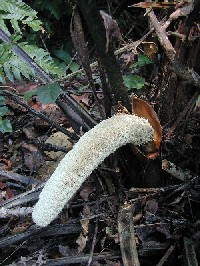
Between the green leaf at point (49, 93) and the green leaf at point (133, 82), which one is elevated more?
the green leaf at point (133, 82)

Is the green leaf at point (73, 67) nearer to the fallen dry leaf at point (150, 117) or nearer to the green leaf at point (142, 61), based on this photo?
the green leaf at point (142, 61)

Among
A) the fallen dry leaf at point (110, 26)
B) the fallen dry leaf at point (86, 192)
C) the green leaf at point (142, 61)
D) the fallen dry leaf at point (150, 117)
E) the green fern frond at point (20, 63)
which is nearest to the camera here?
the fallen dry leaf at point (110, 26)

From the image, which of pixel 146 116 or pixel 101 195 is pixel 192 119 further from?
pixel 101 195

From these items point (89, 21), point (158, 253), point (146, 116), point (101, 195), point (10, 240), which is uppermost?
point (89, 21)

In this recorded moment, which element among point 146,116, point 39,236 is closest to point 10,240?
point 39,236

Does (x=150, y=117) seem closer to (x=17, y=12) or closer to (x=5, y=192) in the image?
(x=5, y=192)

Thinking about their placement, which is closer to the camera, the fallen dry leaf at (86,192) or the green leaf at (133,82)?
the fallen dry leaf at (86,192)

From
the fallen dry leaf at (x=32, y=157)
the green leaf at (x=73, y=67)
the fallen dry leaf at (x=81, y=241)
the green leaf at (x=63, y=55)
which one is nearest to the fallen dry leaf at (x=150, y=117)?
the fallen dry leaf at (x=81, y=241)

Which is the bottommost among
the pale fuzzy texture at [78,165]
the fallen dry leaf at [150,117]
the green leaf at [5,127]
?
the pale fuzzy texture at [78,165]
